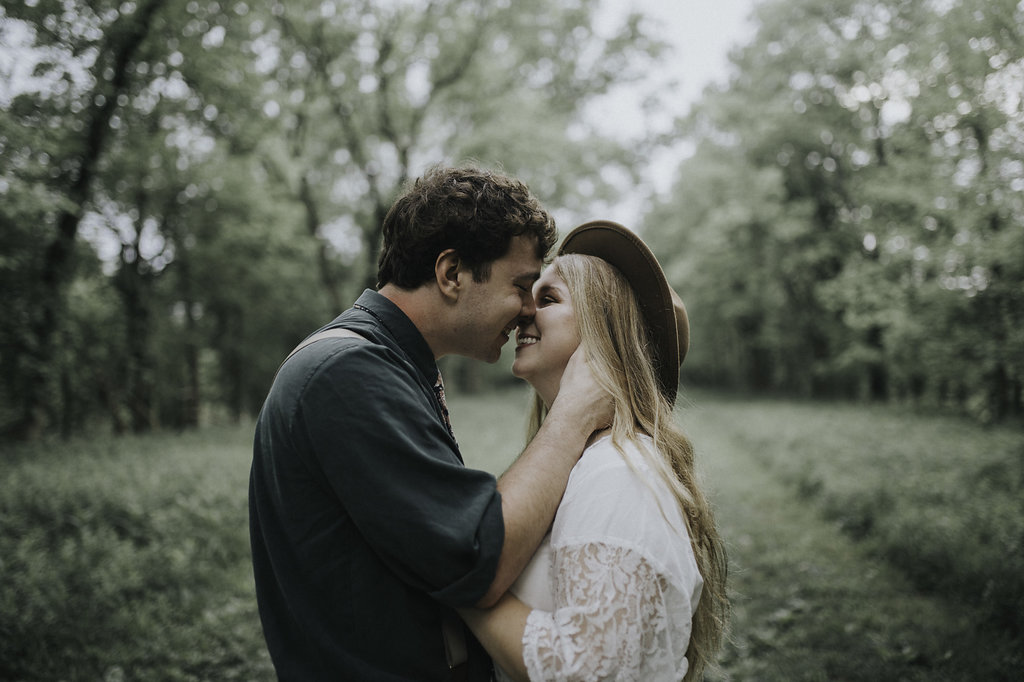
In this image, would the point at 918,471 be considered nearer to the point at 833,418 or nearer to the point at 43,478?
the point at 833,418

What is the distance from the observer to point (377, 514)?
5.07 feet

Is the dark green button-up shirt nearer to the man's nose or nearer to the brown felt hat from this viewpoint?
the man's nose

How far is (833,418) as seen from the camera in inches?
667

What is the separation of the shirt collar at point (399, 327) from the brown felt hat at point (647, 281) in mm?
808

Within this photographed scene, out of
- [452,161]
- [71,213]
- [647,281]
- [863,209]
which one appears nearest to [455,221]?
[647,281]

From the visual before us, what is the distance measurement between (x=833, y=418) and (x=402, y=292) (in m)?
Result: 17.5

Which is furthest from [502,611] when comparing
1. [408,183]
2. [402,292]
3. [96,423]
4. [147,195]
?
[96,423]

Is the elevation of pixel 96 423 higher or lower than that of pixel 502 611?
lower

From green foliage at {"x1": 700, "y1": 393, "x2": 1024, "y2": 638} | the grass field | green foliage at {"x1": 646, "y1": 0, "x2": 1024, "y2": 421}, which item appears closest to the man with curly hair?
the grass field

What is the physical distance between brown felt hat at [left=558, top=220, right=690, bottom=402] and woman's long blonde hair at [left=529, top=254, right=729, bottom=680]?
4 cm

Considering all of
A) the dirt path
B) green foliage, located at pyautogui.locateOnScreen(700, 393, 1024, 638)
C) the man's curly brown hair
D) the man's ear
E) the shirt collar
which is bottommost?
the dirt path

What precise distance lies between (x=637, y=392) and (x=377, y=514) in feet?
3.66

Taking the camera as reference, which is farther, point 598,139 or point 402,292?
point 598,139

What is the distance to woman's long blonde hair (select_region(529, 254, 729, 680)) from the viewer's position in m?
2.20
